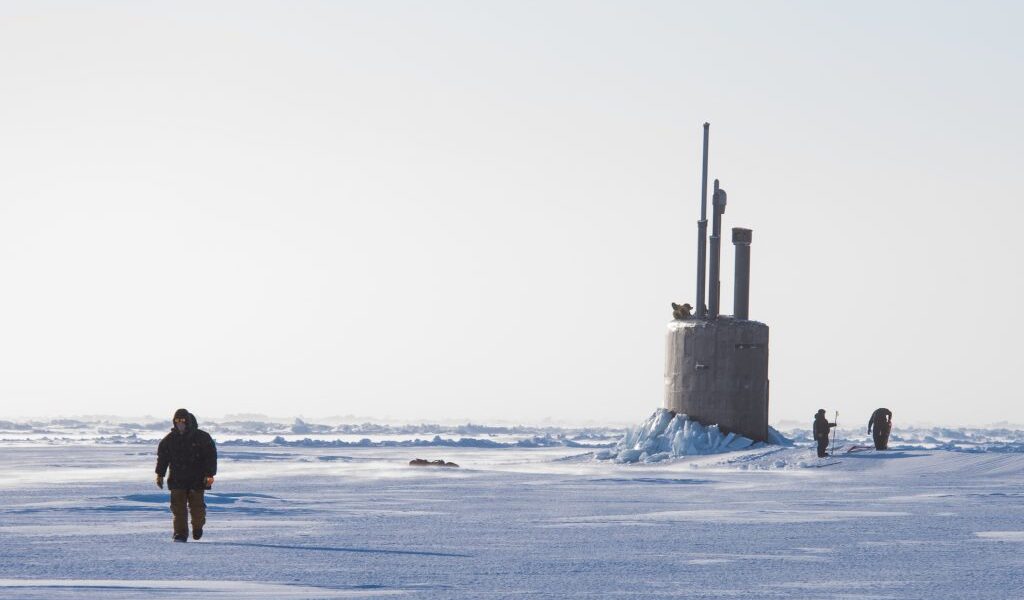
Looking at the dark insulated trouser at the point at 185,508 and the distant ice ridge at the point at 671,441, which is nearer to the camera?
the dark insulated trouser at the point at 185,508

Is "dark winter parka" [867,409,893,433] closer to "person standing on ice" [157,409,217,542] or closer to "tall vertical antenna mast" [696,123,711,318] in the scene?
"tall vertical antenna mast" [696,123,711,318]

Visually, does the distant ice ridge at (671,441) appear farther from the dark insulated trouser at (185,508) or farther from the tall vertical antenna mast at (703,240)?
the dark insulated trouser at (185,508)

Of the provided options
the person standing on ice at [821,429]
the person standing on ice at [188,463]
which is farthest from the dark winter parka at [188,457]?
the person standing on ice at [821,429]

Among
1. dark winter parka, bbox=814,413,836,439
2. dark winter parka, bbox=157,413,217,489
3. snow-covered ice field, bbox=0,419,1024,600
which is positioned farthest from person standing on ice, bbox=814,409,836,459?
dark winter parka, bbox=157,413,217,489

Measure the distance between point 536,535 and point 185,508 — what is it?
3.67 meters

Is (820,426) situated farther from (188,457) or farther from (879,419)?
(188,457)

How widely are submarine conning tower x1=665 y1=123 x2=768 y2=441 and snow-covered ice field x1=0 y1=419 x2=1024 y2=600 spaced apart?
5.11 m

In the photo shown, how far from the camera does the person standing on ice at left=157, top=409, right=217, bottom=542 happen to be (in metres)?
15.1

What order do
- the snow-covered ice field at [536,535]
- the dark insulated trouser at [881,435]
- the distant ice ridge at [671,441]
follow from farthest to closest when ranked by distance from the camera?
the distant ice ridge at [671,441], the dark insulated trouser at [881,435], the snow-covered ice field at [536,535]

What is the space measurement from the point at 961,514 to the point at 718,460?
44.3 feet

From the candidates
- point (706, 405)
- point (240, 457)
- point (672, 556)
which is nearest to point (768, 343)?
point (706, 405)

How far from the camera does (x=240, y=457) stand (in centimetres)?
4031

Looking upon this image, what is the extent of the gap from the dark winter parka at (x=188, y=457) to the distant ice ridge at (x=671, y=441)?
64.8ft

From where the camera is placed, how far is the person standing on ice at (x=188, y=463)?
15055 mm
